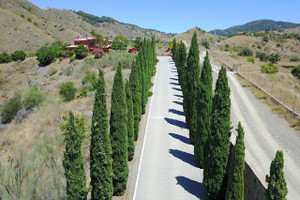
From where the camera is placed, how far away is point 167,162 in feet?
45.1

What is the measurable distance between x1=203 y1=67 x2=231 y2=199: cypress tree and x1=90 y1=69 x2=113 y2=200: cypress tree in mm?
4245

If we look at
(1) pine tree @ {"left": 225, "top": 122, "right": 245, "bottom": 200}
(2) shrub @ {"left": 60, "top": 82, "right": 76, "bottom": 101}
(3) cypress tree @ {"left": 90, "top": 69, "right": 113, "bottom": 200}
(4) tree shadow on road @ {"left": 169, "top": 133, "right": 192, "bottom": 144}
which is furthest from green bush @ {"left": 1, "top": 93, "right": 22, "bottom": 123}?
(1) pine tree @ {"left": 225, "top": 122, "right": 245, "bottom": 200}

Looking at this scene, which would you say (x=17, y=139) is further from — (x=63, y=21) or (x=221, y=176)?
(x=63, y=21)

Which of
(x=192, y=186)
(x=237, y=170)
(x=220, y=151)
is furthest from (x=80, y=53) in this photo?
(x=237, y=170)

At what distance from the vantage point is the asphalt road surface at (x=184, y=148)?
37.1ft

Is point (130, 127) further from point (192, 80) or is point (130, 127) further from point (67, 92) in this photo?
point (67, 92)

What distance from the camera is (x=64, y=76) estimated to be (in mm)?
43812

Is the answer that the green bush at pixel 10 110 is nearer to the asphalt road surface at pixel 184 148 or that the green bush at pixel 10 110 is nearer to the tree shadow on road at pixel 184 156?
the asphalt road surface at pixel 184 148

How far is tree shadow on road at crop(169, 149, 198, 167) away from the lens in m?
13.9

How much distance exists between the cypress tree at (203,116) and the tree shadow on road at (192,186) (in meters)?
1.48

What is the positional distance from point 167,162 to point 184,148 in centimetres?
229

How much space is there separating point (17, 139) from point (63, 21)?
111481mm

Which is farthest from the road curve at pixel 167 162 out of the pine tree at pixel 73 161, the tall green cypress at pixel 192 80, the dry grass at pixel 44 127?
the pine tree at pixel 73 161

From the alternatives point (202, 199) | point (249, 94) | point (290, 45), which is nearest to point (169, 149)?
point (202, 199)
